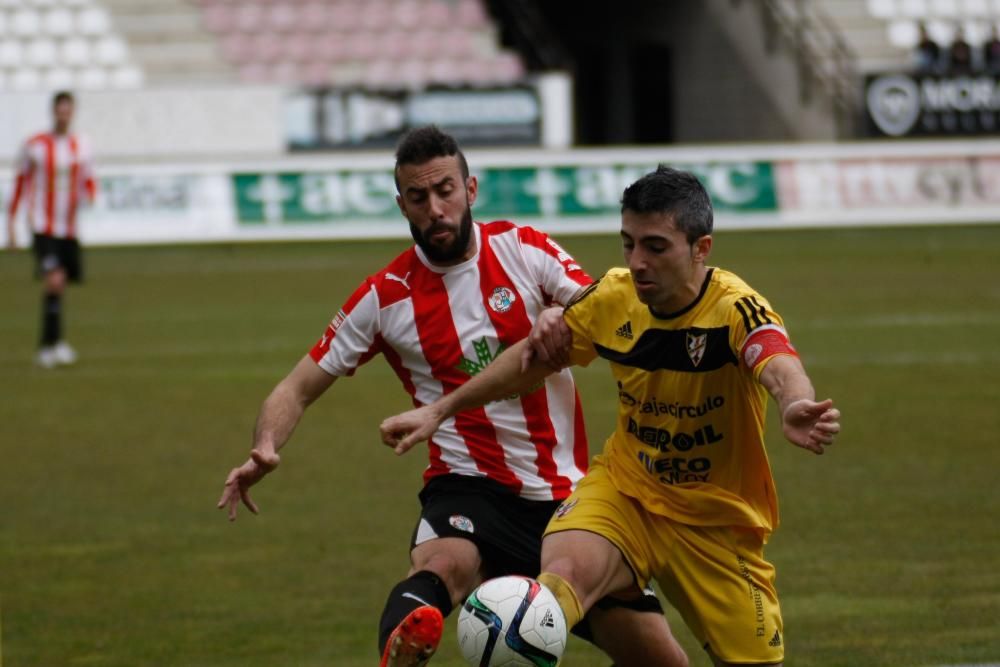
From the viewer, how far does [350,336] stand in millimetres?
5539

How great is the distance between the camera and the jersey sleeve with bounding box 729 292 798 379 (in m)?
4.48

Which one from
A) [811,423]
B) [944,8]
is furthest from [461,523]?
[944,8]

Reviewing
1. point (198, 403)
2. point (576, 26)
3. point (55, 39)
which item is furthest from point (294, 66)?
point (198, 403)

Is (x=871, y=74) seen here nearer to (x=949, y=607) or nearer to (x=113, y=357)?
(x=113, y=357)

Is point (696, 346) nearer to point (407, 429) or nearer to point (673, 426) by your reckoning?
point (673, 426)

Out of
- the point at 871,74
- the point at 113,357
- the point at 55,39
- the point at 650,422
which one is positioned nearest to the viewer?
the point at 650,422

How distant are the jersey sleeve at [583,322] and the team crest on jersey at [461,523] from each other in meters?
0.63

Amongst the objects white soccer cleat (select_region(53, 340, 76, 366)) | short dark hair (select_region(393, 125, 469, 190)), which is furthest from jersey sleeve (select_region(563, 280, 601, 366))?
white soccer cleat (select_region(53, 340, 76, 366))

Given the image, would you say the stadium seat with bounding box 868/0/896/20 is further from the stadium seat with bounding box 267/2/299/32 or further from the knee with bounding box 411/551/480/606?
the knee with bounding box 411/551/480/606

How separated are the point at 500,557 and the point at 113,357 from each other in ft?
34.6

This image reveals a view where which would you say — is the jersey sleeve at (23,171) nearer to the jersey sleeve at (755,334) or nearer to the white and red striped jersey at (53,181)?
the white and red striped jersey at (53,181)

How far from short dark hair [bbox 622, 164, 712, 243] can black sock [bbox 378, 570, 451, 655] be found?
1.28m

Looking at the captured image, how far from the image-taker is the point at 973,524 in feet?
26.3

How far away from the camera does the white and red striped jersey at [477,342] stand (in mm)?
5496
